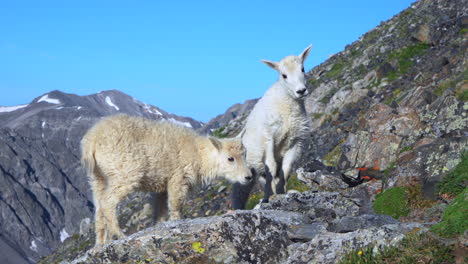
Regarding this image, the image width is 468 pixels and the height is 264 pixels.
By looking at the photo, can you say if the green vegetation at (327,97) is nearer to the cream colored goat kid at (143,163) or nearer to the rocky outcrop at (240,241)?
the cream colored goat kid at (143,163)

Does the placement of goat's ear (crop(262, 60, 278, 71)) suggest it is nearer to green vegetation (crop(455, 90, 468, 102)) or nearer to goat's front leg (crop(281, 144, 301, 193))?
goat's front leg (crop(281, 144, 301, 193))

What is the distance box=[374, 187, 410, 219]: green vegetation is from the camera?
381 inches

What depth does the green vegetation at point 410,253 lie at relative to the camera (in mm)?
5273

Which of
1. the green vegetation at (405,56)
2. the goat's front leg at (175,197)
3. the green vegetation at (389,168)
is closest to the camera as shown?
the goat's front leg at (175,197)

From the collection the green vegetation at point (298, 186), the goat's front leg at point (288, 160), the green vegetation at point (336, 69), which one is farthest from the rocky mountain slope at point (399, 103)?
the goat's front leg at point (288, 160)

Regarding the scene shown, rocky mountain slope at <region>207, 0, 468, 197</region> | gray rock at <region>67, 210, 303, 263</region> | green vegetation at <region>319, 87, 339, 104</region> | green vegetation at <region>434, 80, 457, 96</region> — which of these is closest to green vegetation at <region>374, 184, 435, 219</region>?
rocky mountain slope at <region>207, 0, 468, 197</region>

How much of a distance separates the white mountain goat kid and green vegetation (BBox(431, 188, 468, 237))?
18.5 feet

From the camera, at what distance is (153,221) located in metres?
11.6

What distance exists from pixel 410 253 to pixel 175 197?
6.33 m

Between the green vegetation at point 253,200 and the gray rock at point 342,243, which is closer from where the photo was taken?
the gray rock at point 342,243

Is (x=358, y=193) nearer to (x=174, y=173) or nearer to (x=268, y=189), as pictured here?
(x=268, y=189)

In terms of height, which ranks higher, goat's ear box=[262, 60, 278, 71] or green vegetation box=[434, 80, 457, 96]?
green vegetation box=[434, 80, 457, 96]

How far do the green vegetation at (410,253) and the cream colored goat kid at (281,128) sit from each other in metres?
5.96

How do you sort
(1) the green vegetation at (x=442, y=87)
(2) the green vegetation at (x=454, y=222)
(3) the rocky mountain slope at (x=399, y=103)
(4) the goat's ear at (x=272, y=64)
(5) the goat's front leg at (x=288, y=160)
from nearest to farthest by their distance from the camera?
1. (2) the green vegetation at (x=454, y=222)
2. (3) the rocky mountain slope at (x=399, y=103)
3. (5) the goat's front leg at (x=288, y=160)
4. (4) the goat's ear at (x=272, y=64)
5. (1) the green vegetation at (x=442, y=87)
